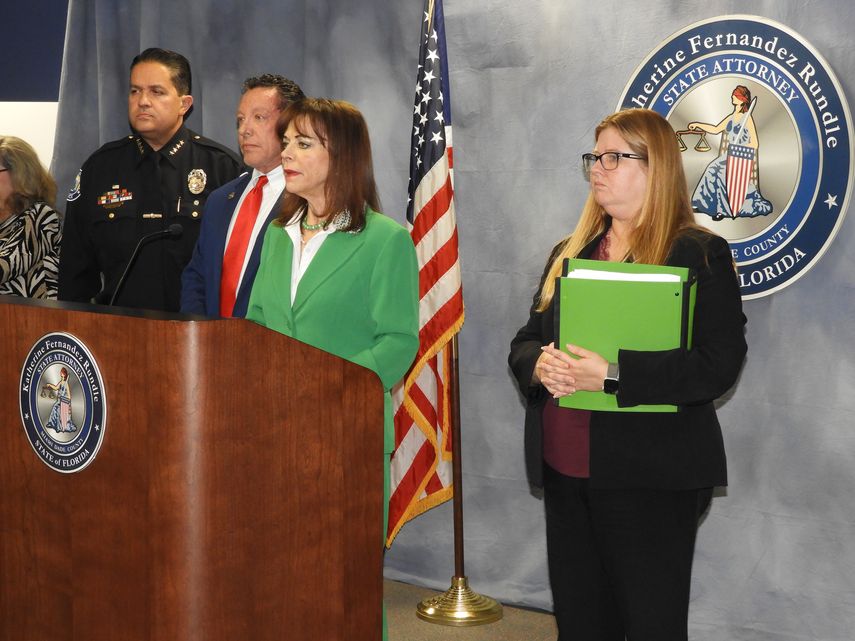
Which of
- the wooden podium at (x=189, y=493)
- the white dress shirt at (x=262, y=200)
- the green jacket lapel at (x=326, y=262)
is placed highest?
the white dress shirt at (x=262, y=200)

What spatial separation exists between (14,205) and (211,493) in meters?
2.96

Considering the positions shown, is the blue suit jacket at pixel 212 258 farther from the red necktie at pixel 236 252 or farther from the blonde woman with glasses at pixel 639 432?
the blonde woman with glasses at pixel 639 432

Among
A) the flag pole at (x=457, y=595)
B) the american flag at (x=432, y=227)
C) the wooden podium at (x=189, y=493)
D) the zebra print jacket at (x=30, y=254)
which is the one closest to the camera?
the wooden podium at (x=189, y=493)

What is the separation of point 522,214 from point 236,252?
1175 mm

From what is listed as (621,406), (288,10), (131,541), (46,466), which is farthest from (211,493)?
(288,10)

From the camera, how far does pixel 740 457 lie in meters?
3.35

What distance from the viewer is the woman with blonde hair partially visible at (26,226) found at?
4113 mm

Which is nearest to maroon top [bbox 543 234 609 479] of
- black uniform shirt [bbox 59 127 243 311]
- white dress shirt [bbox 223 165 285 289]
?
white dress shirt [bbox 223 165 285 289]

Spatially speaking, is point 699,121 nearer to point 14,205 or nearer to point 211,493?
point 211,493

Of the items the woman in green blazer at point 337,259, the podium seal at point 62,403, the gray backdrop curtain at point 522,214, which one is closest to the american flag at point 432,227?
the gray backdrop curtain at point 522,214

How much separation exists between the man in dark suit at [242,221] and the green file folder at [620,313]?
3.39ft

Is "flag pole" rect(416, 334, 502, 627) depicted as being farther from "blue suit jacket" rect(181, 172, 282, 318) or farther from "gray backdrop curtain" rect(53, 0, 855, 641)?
"blue suit jacket" rect(181, 172, 282, 318)

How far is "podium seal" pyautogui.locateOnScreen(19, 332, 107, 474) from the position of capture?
1712mm

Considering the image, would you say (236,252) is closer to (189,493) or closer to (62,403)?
(62,403)
